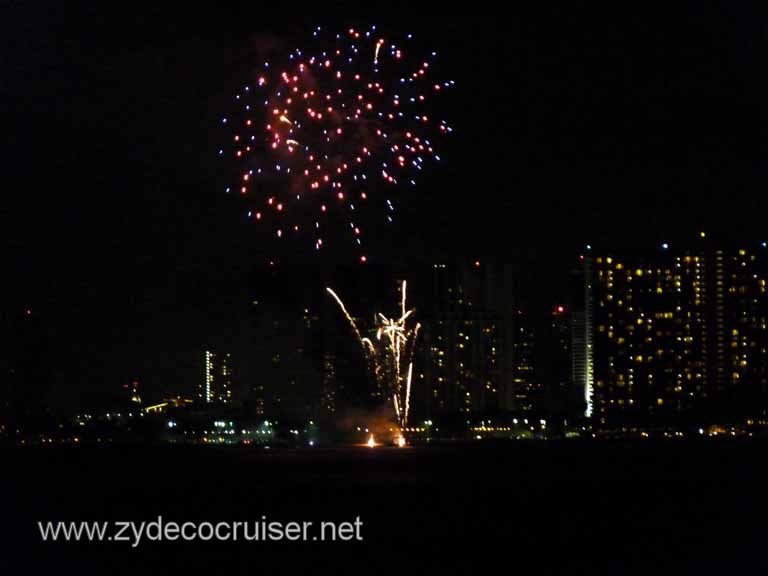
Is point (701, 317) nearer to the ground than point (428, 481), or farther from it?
farther from it

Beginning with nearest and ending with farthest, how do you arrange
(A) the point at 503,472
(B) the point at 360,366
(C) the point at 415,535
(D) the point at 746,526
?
(C) the point at 415,535
(D) the point at 746,526
(A) the point at 503,472
(B) the point at 360,366

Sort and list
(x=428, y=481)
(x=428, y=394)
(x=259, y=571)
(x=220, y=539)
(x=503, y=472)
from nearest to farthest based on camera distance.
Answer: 1. (x=259, y=571)
2. (x=220, y=539)
3. (x=428, y=481)
4. (x=503, y=472)
5. (x=428, y=394)

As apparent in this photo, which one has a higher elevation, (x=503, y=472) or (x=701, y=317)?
(x=701, y=317)

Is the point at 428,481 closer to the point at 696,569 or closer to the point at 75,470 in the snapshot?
the point at 75,470

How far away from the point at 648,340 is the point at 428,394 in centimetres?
2655

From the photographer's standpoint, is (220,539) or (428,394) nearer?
(220,539)

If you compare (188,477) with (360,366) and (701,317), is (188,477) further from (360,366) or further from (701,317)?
(701,317)

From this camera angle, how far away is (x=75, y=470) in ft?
164

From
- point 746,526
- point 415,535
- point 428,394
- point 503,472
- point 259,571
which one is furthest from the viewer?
point 428,394

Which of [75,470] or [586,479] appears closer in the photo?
[586,479]

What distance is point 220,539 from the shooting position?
23453mm

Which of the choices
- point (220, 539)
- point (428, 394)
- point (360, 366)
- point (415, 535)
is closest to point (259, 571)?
point (220, 539)

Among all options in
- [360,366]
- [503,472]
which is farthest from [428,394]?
[503,472]

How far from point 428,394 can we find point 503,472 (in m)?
92.7
